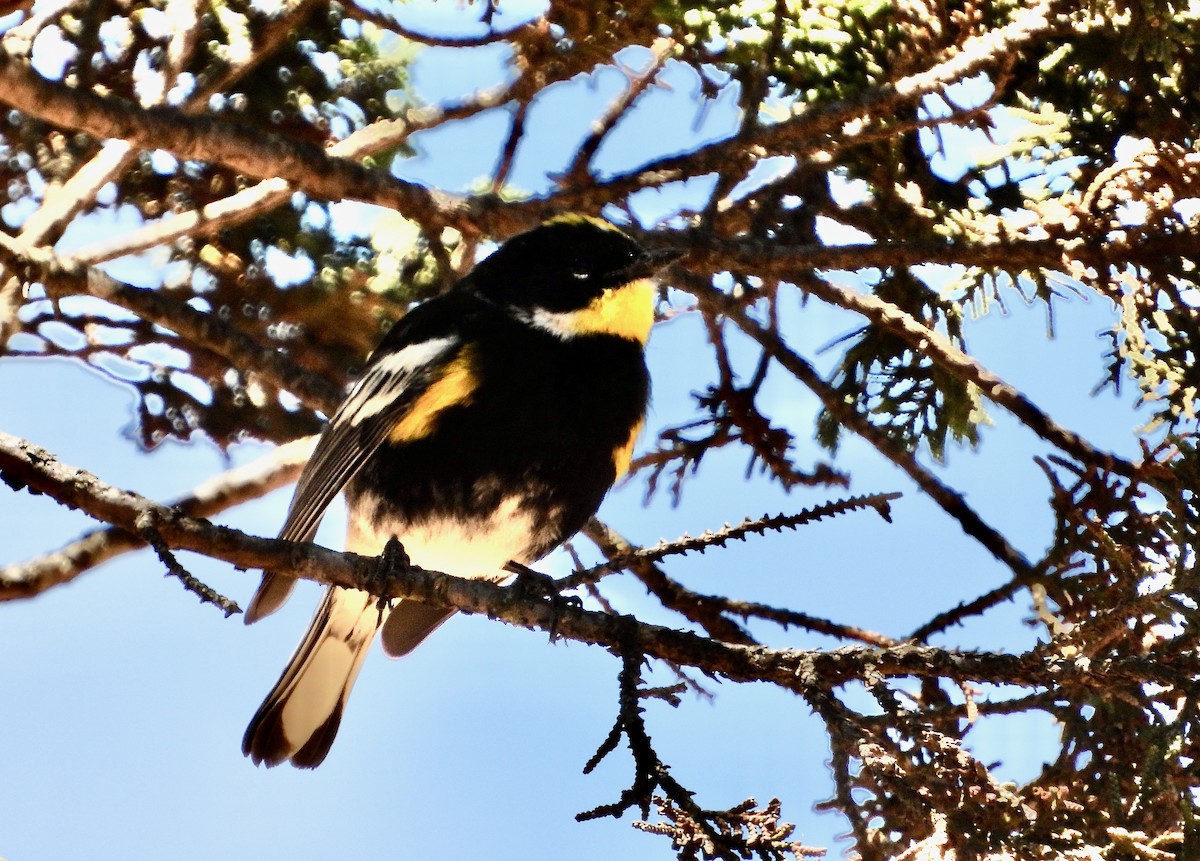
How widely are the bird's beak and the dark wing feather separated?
19.9 inches

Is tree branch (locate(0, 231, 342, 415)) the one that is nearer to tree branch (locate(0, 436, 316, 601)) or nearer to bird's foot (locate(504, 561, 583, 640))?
tree branch (locate(0, 436, 316, 601))

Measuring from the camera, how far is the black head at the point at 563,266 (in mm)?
4055

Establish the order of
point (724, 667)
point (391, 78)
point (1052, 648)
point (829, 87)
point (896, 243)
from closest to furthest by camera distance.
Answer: point (1052, 648) → point (724, 667) → point (896, 243) → point (829, 87) → point (391, 78)

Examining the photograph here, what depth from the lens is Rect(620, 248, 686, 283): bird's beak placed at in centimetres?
392

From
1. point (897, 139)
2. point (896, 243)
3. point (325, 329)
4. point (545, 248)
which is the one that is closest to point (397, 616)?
point (545, 248)

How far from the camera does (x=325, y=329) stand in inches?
221

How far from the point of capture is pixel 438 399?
3.69 metres

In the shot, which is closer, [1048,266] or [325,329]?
[1048,266]

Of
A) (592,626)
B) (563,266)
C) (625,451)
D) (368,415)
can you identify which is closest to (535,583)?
(625,451)

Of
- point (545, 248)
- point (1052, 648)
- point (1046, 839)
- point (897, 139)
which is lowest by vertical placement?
point (1046, 839)

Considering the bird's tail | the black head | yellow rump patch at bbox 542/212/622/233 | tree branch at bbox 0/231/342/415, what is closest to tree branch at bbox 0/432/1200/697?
the bird's tail

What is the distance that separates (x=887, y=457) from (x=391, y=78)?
2754mm

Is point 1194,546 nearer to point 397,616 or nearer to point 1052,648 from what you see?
point 1052,648

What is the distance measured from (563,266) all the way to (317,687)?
63.4 inches
